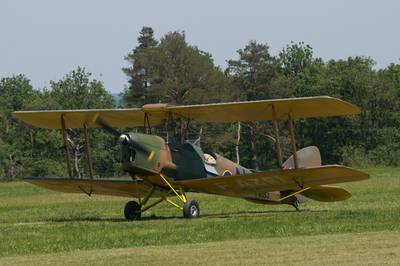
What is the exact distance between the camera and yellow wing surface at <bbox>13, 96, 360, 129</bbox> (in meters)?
19.5

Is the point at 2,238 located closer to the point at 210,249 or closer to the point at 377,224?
the point at 210,249

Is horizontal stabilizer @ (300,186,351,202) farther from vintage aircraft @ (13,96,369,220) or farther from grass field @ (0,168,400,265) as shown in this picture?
grass field @ (0,168,400,265)

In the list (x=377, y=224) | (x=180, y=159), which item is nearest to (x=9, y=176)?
(x=180, y=159)

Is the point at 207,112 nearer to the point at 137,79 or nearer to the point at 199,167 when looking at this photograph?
the point at 199,167

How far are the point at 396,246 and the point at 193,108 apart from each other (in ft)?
27.3

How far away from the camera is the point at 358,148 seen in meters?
71.2

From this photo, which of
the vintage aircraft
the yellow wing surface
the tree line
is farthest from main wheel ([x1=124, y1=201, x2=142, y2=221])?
the tree line

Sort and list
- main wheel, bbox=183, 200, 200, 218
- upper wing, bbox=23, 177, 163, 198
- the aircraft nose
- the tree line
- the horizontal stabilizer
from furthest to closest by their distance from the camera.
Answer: the tree line < the horizontal stabilizer < upper wing, bbox=23, 177, 163, 198 < main wheel, bbox=183, 200, 200, 218 < the aircraft nose

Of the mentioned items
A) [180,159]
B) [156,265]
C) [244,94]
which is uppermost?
[244,94]

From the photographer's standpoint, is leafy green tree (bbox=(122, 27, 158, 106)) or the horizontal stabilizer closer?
the horizontal stabilizer

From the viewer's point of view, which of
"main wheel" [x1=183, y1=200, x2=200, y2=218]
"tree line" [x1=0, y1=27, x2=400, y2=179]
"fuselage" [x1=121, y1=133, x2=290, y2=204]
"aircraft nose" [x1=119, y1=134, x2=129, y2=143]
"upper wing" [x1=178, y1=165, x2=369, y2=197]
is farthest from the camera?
"tree line" [x1=0, y1=27, x2=400, y2=179]

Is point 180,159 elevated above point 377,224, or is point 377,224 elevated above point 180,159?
point 180,159

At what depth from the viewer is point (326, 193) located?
21.6m

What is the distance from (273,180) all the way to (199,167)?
1753mm
